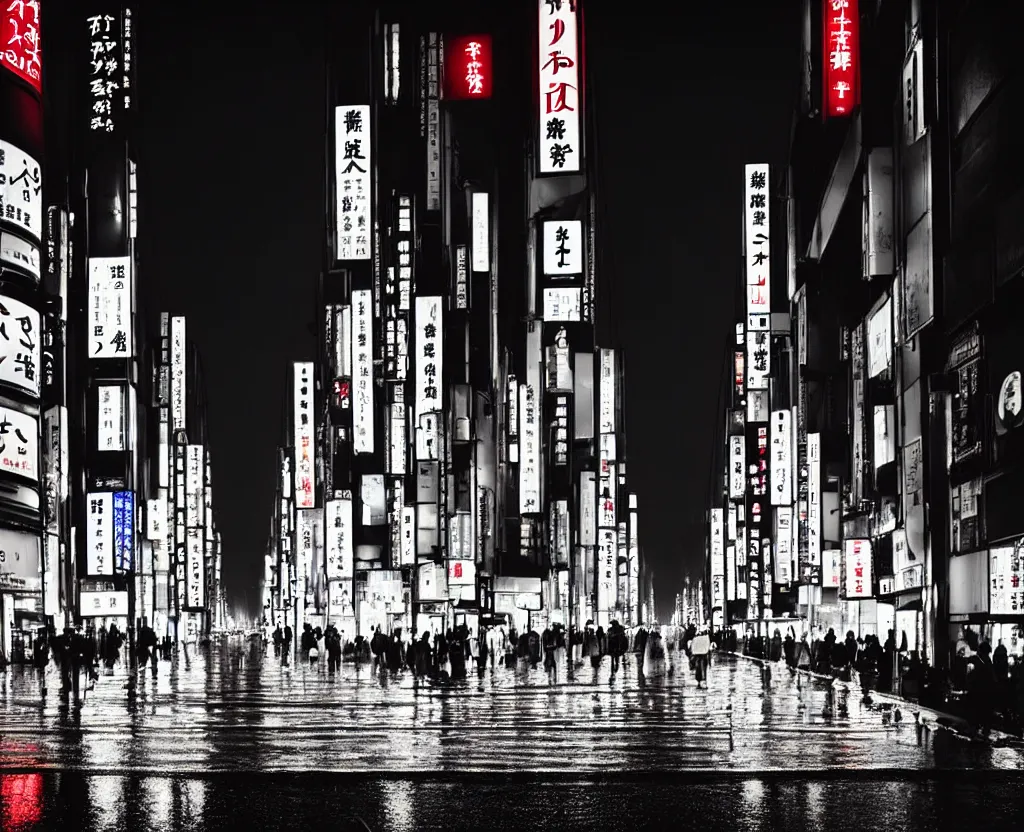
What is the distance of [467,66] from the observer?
237ft

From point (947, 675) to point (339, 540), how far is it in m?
39.9

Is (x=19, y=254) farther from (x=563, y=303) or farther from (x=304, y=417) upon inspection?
(x=304, y=417)

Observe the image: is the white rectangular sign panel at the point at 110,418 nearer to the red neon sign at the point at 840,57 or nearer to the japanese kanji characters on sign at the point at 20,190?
the japanese kanji characters on sign at the point at 20,190

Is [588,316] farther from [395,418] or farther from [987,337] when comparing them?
[987,337]

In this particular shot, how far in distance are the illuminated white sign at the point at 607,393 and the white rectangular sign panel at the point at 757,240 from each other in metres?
20.0

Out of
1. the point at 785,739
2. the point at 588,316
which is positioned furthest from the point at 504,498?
the point at 785,739

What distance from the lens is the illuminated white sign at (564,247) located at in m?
51.0

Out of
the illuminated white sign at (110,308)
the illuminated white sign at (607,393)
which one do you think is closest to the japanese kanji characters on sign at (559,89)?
the illuminated white sign at (110,308)

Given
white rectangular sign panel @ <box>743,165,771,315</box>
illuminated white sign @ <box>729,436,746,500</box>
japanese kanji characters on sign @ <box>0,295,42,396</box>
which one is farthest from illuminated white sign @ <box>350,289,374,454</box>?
illuminated white sign @ <box>729,436,746,500</box>

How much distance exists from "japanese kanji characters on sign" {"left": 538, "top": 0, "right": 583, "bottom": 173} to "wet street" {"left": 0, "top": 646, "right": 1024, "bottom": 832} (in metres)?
15.3

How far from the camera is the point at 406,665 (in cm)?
5238

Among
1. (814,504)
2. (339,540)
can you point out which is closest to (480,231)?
(339,540)

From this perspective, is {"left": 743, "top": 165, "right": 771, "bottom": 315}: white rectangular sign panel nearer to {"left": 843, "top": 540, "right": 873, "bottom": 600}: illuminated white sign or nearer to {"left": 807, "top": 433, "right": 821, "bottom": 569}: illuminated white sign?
{"left": 807, "top": 433, "right": 821, "bottom": 569}: illuminated white sign

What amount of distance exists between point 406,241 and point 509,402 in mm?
19694
